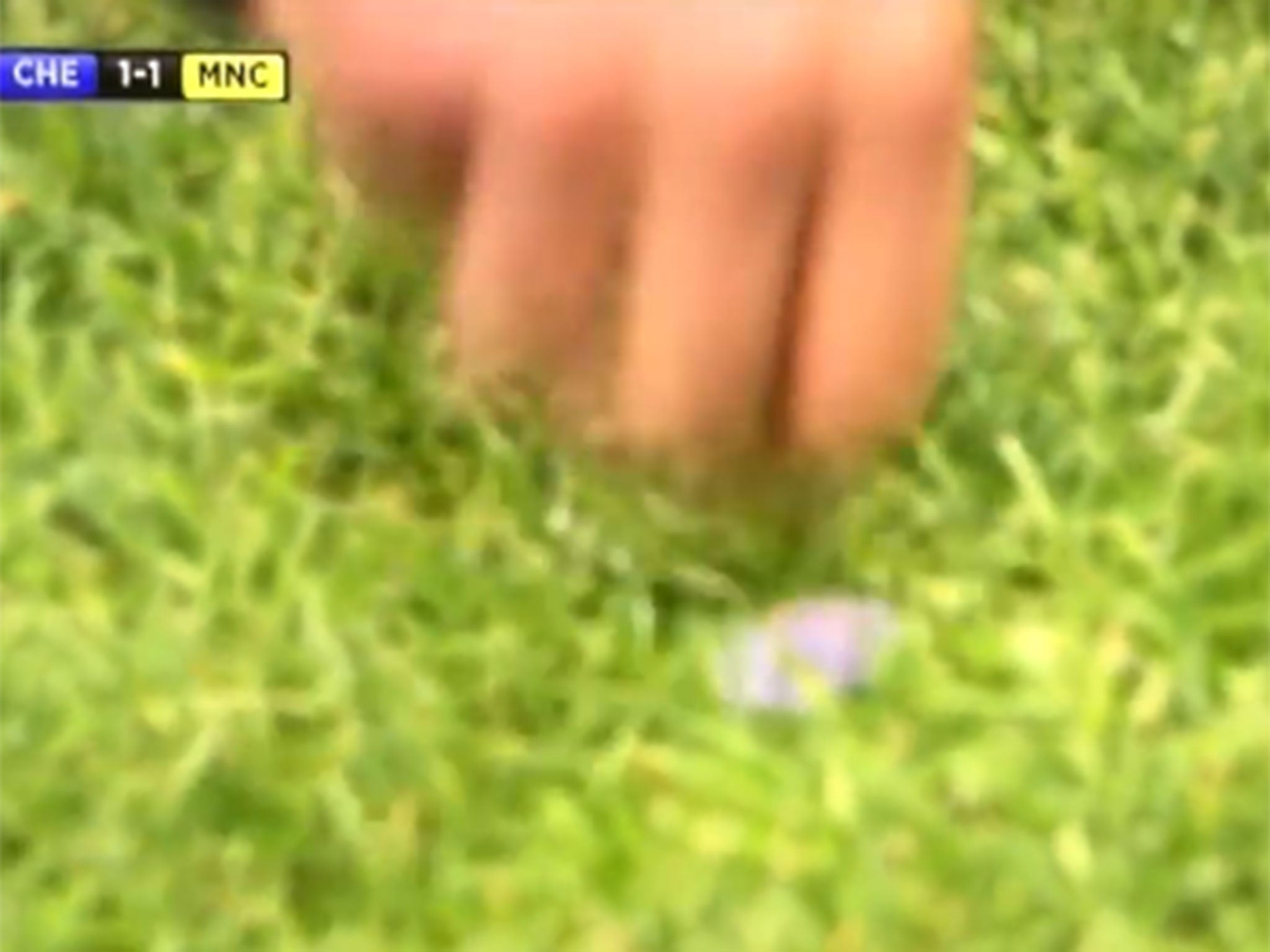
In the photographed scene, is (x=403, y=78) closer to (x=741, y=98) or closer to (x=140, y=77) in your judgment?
(x=741, y=98)

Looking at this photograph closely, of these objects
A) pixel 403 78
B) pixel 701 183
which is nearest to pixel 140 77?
pixel 403 78

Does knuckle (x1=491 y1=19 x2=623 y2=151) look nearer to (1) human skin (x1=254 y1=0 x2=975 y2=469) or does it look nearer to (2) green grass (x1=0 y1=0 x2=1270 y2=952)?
(1) human skin (x1=254 y1=0 x2=975 y2=469)

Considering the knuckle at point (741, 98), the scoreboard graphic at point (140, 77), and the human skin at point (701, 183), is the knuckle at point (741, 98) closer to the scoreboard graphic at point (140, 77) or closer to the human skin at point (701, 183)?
the human skin at point (701, 183)

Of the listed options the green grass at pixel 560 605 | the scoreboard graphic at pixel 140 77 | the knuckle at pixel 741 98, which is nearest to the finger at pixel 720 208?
the knuckle at pixel 741 98

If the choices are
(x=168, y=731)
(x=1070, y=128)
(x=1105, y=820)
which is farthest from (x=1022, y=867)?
(x=1070, y=128)

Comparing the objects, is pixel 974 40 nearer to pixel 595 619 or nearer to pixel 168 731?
pixel 595 619

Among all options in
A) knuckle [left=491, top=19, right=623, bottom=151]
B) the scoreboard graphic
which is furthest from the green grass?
knuckle [left=491, top=19, right=623, bottom=151]
